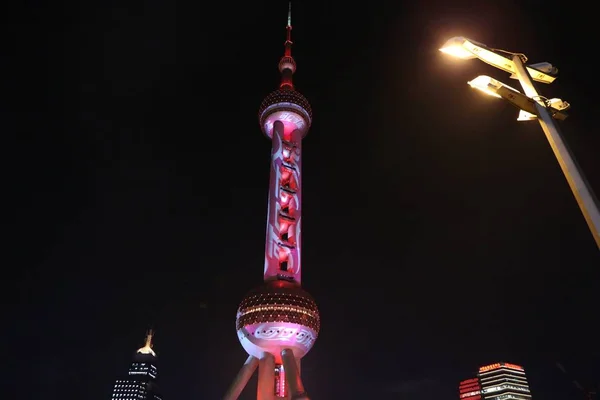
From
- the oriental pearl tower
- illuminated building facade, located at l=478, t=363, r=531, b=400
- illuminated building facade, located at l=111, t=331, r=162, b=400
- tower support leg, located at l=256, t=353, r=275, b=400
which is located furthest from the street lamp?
illuminated building facade, located at l=111, t=331, r=162, b=400

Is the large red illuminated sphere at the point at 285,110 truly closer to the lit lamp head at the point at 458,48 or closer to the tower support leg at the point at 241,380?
the tower support leg at the point at 241,380

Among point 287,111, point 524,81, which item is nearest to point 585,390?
point 287,111

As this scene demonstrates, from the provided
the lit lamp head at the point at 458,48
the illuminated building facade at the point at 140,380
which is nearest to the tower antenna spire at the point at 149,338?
the illuminated building facade at the point at 140,380

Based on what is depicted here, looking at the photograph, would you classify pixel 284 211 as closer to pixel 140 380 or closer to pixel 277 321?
pixel 277 321

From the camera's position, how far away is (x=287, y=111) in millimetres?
57781

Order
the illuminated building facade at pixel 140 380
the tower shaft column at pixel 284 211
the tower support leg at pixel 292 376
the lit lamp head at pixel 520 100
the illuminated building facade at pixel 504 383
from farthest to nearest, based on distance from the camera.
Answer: the illuminated building facade at pixel 140 380 < the illuminated building facade at pixel 504 383 < the tower shaft column at pixel 284 211 < the tower support leg at pixel 292 376 < the lit lamp head at pixel 520 100

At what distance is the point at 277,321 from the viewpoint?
144ft

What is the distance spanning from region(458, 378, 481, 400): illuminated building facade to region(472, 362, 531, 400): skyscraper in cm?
157

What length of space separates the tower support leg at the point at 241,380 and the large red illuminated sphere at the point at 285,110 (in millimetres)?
28283

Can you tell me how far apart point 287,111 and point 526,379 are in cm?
12260

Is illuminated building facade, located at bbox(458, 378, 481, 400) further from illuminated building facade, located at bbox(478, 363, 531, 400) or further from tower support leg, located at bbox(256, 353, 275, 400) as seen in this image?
tower support leg, located at bbox(256, 353, 275, 400)

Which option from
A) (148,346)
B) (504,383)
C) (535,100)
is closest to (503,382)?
(504,383)

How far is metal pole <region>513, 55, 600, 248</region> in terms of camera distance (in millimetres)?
8984

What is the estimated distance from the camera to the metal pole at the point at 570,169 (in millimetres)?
8984
